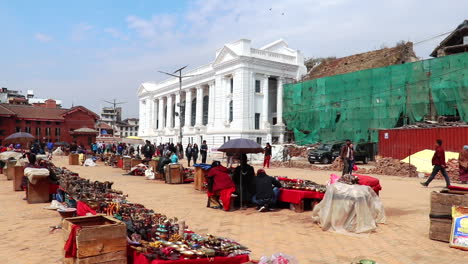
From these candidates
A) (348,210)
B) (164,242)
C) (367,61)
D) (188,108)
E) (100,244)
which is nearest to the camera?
(100,244)

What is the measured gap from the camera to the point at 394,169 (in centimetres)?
2195

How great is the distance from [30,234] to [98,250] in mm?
3638

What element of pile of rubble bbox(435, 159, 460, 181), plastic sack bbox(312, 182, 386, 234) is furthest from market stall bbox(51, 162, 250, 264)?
pile of rubble bbox(435, 159, 460, 181)

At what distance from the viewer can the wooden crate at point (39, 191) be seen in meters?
11.1

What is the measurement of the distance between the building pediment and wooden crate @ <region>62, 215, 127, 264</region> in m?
41.0

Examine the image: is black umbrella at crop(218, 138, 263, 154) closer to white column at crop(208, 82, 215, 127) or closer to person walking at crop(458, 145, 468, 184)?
person walking at crop(458, 145, 468, 184)

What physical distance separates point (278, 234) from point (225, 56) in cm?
4159

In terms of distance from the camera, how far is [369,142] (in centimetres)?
3444

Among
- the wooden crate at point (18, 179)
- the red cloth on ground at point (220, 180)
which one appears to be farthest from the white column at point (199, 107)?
the red cloth on ground at point (220, 180)

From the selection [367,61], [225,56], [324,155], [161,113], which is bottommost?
[324,155]

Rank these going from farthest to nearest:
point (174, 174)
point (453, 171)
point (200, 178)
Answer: point (453, 171)
point (174, 174)
point (200, 178)

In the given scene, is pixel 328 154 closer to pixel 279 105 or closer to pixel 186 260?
pixel 279 105

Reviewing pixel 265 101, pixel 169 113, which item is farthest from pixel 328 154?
pixel 169 113

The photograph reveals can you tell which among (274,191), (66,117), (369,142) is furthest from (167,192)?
(66,117)
